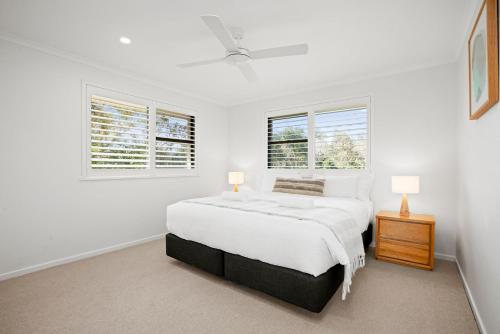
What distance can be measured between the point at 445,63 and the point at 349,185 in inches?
77.3

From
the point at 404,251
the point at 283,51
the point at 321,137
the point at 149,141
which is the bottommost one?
the point at 404,251

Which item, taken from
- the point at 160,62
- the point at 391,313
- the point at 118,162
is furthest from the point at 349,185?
the point at 118,162

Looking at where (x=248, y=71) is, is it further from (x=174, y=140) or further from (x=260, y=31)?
(x=174, y=140)

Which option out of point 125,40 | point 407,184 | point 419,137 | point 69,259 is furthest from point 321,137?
point 69,259

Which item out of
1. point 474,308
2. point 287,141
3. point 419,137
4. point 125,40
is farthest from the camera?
point 287,141

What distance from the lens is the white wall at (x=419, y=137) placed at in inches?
123

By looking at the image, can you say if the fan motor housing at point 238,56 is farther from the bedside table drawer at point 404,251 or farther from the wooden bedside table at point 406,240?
the bedside table drawer at point 404,251

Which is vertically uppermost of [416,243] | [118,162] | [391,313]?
[118,162]

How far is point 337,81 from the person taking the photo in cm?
389

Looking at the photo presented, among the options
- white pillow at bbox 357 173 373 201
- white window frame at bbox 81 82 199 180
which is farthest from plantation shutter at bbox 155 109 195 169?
white pillow at bbox 357 173 373 201

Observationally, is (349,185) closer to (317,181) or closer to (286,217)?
(317,181)

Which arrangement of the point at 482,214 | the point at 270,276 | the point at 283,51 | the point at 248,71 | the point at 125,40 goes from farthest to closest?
the point at 248,71, the point at 125,40, the point at 283,51, the point at 270,276, the point at 482,214

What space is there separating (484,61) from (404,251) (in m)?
2.12

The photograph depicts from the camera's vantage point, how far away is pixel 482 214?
185cm
